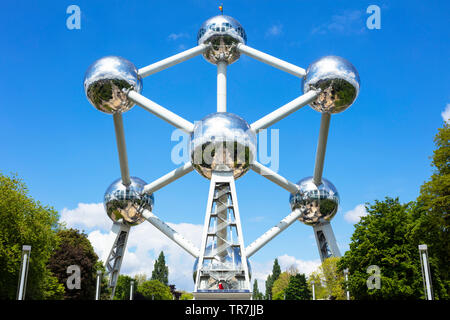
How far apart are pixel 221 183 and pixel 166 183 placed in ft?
18.6

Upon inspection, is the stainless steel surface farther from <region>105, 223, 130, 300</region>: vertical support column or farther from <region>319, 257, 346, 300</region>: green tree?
<region>319, 257, 346, 300</region>: green tree

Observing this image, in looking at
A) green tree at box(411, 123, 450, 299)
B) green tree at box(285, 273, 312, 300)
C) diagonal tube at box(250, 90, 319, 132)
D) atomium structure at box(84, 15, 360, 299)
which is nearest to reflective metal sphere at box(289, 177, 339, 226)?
atomium structure at box(84, 15, 360, 299)

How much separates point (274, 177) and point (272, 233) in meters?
2.53

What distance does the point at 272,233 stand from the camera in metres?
19.0

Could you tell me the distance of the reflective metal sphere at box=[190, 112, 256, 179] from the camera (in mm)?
13953

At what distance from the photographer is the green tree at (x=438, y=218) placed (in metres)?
15.4

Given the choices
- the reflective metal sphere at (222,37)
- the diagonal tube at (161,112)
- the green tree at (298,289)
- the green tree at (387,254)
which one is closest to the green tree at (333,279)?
the green tree at (387,254)

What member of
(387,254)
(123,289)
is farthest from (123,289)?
(387,254)

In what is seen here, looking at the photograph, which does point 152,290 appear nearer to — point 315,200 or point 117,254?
point 117,254

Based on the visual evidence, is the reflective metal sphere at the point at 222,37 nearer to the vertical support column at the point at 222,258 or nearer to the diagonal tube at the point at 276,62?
the diagonal tube at the point at 276,62

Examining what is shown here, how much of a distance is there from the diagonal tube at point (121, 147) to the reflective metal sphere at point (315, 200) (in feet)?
26.1

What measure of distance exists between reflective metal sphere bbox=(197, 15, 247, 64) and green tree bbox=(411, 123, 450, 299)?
9331mm
